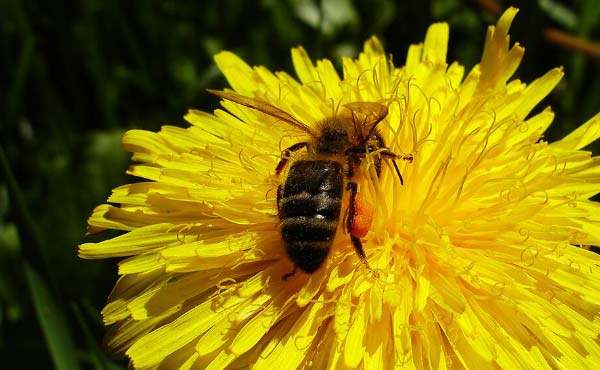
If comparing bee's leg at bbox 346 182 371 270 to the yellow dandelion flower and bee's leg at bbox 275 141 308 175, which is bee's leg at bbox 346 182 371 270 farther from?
bee's leg at bbox 275 141 308 175

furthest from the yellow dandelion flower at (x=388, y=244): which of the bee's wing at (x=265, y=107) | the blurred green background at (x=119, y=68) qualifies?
the blurred green background at (x=119, y=68)

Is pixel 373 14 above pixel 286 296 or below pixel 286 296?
above

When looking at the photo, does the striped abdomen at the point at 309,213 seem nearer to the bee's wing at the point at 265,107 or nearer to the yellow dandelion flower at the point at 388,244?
the yellow dandelion flower at the point at 388,244

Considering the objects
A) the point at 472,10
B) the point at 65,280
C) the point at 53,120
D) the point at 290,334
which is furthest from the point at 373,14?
the point at 290,334

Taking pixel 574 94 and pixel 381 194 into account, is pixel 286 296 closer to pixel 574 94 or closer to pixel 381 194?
pixel 381 194

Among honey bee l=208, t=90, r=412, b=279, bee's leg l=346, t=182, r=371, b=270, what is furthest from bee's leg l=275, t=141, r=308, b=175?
bee's leg l=346, t=182, r=371, b=270

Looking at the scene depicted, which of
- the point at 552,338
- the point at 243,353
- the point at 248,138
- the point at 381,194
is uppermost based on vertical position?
the point at 248,138

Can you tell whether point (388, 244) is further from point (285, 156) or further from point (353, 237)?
point (285, 156)
